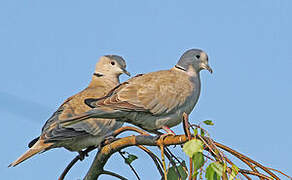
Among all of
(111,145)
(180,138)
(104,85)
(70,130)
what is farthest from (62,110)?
(180,138)

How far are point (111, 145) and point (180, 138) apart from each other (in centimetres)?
69

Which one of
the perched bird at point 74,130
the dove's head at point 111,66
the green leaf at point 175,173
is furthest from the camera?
the dove's head at point 111,66

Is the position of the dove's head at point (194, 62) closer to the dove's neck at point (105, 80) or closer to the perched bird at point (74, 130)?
the perched bird at point (74, 130)

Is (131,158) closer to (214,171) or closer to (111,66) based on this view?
(214,171)

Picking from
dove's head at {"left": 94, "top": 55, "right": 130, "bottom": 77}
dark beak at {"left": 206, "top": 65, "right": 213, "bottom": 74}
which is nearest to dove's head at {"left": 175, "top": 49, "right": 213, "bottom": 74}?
dark beak at {"left": 206, "top": 65, "right": 213, "bottom": 74}

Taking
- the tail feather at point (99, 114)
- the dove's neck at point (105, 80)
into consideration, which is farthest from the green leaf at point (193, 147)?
the dove's neck at point (105, 80)

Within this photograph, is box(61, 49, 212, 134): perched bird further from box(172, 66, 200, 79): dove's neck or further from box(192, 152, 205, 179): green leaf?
box(192, 152, 205, 179): green leaf

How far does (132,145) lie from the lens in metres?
2.75

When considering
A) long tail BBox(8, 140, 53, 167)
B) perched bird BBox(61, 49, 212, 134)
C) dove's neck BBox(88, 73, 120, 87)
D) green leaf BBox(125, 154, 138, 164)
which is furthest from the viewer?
dove's neck BBox(88, 73, 120, 87)

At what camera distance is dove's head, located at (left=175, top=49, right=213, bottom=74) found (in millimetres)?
4219

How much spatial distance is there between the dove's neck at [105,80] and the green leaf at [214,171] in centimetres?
352

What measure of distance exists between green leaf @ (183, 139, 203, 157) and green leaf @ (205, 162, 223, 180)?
0.08m

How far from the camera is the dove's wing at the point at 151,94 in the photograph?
11.6 feet

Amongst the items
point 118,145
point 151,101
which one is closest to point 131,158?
point 118,145
